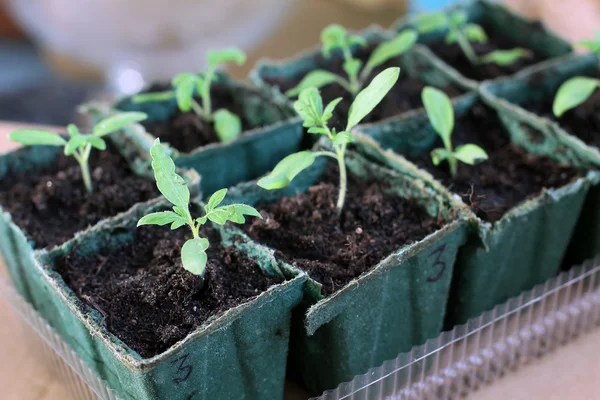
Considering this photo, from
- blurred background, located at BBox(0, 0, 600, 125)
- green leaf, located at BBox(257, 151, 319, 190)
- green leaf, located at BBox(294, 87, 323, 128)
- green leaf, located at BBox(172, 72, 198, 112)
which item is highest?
blurred background, located at BBox(0, 0, 600, 125)

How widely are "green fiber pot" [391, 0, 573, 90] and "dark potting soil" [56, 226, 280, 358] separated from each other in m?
0.86

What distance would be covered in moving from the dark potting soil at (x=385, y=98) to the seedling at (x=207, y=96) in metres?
0.20

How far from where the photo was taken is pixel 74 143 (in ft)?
4.05

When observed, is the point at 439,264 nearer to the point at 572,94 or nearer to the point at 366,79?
the point at 572,94

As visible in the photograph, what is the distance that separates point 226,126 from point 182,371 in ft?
2.08

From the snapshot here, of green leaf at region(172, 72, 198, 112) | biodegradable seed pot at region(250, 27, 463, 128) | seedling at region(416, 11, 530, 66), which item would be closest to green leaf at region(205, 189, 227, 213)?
green leaf at region(172, 72, 198, 112)

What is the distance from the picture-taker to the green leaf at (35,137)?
1.26 metres

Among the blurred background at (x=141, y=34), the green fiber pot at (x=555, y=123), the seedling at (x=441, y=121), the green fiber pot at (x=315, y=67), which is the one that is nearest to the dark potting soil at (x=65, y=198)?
the green fiber pot at (x=315, y=67)

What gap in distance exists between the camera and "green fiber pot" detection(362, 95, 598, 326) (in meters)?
1.24

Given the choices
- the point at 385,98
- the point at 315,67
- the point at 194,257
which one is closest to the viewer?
the point at 194,257

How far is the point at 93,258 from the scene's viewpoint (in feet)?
3.81

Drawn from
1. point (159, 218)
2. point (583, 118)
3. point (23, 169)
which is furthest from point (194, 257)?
point (583, 118)

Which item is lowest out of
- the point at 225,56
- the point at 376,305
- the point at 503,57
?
the point at 376,305

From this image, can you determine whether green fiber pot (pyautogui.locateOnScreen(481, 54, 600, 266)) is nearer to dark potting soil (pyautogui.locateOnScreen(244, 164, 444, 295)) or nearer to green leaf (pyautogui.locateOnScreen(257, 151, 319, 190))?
dark potting soil (pyautogui.locateOnScreen(244, 164, 444, 295))
